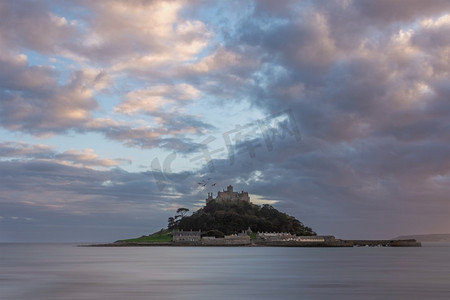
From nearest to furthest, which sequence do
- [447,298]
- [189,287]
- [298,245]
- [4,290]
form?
[447,298] → [4,290] → [189,287] → [298,245]

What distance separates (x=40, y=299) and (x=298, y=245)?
163 meters

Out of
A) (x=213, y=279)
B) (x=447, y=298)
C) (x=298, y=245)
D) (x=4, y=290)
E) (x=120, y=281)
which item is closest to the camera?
(x=447, y=298)

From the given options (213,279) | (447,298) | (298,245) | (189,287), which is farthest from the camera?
(298,245)

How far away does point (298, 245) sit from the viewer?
19612cm

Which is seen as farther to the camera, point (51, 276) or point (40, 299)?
point (51, 276)

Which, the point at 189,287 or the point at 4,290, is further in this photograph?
the point at 189,287

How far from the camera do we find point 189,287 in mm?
49531

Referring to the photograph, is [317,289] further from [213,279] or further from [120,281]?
[120,281]

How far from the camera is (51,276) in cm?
6062

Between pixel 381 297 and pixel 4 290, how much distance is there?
33.1m

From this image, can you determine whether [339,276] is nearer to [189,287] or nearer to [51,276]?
[189,287]

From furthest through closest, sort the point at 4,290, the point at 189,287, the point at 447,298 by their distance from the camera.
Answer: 1. the point at 189,287
2. the point at 4,290
3. the point at 447,298

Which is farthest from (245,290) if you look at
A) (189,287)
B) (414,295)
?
(414,295)

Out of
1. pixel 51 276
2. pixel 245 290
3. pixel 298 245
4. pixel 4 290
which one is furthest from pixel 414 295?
pixel 298 245
